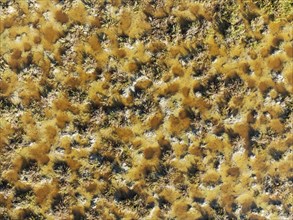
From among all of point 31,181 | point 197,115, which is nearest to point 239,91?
point 197,115

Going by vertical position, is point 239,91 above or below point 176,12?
below

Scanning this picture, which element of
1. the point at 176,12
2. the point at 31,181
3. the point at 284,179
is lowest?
the point at 31,181

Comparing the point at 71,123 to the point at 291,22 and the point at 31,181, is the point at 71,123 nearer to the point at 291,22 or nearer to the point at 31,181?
the point at 31,181

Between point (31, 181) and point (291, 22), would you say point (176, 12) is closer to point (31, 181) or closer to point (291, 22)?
point (291, 22)

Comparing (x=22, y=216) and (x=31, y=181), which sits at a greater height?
(x=31, y=181)

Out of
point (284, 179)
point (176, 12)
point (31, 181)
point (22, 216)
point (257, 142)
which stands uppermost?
point (176, 12)

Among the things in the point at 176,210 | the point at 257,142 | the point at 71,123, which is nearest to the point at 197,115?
the point at 257,142
